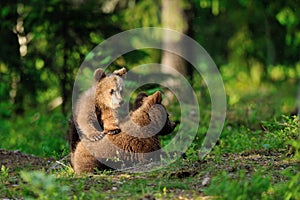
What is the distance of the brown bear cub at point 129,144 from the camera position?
721 centimetres

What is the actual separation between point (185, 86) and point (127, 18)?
362cm

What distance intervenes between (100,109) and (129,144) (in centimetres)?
55

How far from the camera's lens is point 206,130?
1102cm

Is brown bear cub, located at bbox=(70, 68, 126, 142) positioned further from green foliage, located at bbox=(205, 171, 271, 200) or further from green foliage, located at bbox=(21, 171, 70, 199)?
green foliage, located at bbox=(205, 171, 271, 200)

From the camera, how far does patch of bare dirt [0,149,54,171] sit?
852 centimetres

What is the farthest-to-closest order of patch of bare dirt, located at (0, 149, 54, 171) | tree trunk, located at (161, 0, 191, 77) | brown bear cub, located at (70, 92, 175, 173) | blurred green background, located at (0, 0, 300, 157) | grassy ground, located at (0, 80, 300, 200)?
tree trunk, located at (161, 0, 191, 77), blurred green background, located at (0, 0, 300, 157), patch of bare dirt, located at (0, 149, 54, 171), brown bear cub, located at (70, 92, 175, 173), grassy ground, located at (0, 80, 300, 200)

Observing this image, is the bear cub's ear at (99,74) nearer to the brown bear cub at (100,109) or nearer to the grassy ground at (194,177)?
the brown bear cub at (100,109)

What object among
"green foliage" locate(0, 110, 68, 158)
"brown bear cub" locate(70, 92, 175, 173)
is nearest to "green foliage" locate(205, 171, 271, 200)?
"brown bear cub" locate(70, 92, 175, 173)

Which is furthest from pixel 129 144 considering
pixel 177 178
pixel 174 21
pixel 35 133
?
pixel 174 21

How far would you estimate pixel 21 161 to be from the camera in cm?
889

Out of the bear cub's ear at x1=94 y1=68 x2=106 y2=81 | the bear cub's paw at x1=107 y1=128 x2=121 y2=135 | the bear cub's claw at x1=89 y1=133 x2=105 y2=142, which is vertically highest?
the bear cub's ear at x1=94 y1=68 x2=106 y2=81

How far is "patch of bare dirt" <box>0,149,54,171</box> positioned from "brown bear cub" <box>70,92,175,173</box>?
1338 millimetres

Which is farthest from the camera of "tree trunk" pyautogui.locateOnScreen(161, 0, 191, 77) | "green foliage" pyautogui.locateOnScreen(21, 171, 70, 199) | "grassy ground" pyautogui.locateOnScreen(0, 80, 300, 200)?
"tree trunk" pyautogui.locateOnScreen(161, 0, 191, 77)

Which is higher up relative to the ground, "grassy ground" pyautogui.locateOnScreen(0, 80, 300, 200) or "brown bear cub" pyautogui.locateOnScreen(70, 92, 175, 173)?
"brown bear cub" pyautogui.locateOnScreen(70, 92, 175, 173)
